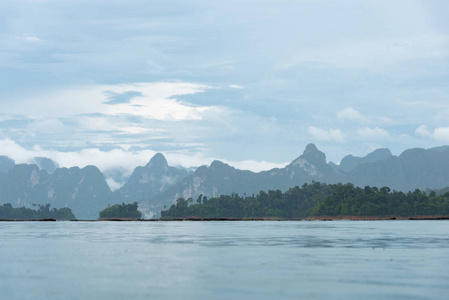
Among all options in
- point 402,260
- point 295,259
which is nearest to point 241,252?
point 295,259

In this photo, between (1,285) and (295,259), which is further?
(295,259)

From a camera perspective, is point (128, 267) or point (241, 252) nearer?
point (128, 267)

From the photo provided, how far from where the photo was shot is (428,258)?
49.0 m

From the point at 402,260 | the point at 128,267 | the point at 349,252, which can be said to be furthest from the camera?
the point at 349,252

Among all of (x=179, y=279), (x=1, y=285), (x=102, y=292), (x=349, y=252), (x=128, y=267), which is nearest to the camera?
(x=102, y=292)

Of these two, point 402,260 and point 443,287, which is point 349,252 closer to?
point 402,260

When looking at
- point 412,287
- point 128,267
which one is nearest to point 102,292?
point 128,267

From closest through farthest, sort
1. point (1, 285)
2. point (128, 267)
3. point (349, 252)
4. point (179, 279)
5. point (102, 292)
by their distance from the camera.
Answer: point (102, 292), point (1, 285), point (179, 279), point (128, 267), point (349, 252)

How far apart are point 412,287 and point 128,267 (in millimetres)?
19758

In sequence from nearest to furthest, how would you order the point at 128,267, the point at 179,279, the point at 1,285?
the point at 1,285 → the point at 179,279 → the point at 128,267

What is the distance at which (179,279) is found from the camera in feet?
119

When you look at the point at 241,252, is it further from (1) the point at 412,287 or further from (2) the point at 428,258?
(1) the point at 412,287

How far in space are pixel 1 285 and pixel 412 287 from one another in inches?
890

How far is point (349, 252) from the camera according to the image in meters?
56.3
